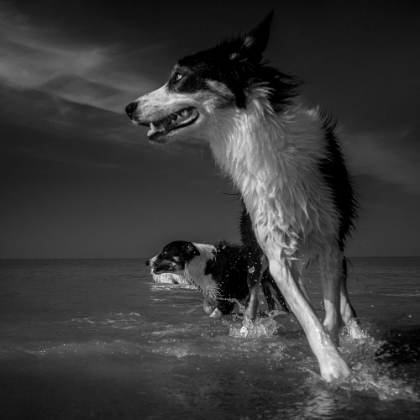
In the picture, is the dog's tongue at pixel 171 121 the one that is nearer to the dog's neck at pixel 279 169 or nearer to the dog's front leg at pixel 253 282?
the dog's neck at pixel 279 169

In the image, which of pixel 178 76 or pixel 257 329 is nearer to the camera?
pixel 178 76

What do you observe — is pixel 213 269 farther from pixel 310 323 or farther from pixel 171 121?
pixel 310 323

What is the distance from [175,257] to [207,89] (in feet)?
17.5

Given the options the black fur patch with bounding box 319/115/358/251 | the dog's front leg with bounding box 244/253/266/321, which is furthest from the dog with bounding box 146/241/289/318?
the black fur patch with bounding box 319/115/358/251

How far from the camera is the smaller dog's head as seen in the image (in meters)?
8.47

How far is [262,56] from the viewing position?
368cm

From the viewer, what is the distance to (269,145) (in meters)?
3.44

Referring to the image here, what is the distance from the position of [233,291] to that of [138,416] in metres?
5.55

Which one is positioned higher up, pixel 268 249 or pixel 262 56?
pixel 262 56

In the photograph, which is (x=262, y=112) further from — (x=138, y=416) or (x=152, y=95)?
(x=138, y=416)

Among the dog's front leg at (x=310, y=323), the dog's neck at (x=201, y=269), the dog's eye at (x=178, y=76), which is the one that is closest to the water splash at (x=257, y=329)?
the dog's front leg at (x=310, y=323)

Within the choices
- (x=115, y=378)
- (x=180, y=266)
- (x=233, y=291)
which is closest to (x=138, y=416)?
(x=115, y=378)

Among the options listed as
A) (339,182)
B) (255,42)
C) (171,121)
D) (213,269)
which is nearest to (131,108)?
(171,121)

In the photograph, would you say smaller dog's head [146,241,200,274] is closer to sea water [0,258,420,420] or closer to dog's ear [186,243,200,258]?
dog's ear [186,243,200,258]
